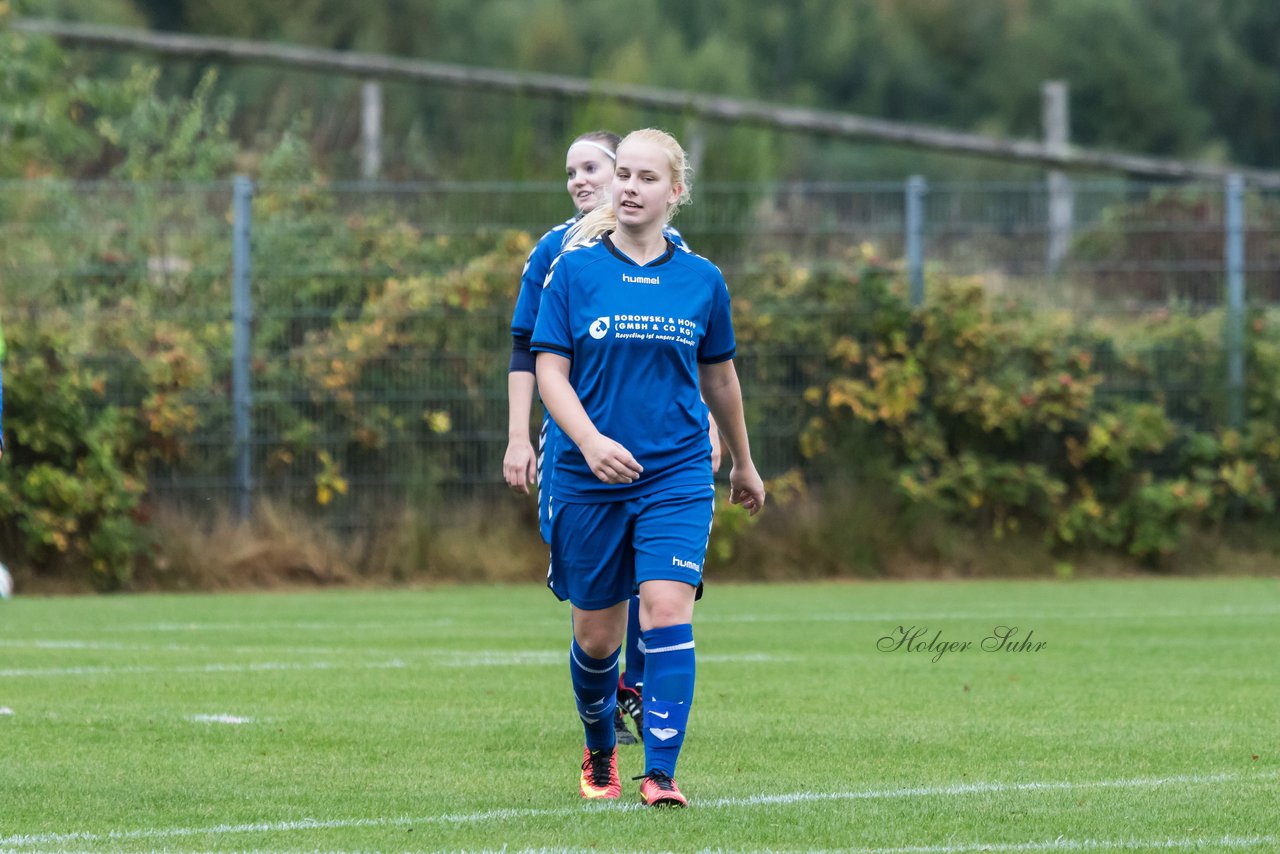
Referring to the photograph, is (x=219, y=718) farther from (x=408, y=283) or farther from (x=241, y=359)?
(x=408, y=283)

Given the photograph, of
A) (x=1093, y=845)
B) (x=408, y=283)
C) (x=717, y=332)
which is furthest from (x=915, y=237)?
(x=1093, y=845)

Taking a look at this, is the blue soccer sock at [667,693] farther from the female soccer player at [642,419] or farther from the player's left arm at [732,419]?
the player's left arm at [732,419]

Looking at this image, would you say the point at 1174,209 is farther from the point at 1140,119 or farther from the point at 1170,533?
the point at 1140,119

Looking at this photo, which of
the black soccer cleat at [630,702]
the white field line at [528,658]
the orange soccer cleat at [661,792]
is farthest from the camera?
the white field line at [528,658]

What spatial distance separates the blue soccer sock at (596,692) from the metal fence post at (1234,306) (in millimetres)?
10778

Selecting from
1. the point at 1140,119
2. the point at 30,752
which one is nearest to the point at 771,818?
the point at 30,752

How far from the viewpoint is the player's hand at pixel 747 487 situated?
19.9 ft

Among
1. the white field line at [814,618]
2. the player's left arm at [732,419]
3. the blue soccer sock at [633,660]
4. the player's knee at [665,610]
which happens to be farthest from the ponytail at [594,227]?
the white field line at [814,618]

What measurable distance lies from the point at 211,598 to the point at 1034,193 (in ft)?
22.6

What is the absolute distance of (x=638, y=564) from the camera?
18.6 feet

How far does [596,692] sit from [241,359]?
30.9 feet

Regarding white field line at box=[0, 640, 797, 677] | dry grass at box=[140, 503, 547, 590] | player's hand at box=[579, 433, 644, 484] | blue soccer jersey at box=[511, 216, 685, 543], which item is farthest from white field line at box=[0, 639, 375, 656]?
player's hand at box=[579, 433, 644, 484]

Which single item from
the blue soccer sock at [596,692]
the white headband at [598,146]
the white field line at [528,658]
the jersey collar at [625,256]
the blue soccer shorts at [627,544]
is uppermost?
the white headband at [598,146]

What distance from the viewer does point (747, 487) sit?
6.10m
